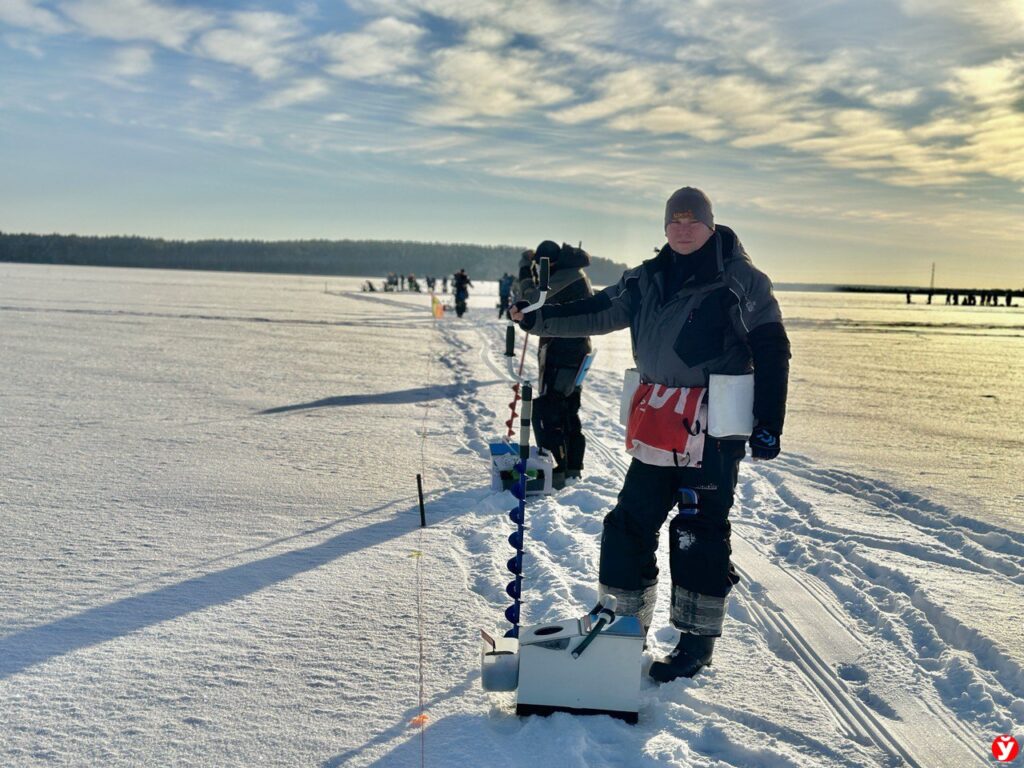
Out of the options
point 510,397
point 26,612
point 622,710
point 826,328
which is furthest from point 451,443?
point 826,328

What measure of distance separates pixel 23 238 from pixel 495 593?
765 ft

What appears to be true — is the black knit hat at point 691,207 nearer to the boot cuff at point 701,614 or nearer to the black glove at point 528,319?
the black glove at point 528,319

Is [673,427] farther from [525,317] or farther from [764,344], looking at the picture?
[525,317]

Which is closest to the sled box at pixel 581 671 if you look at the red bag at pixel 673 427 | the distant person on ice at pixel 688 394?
the distant person on ice at pixel 688 394

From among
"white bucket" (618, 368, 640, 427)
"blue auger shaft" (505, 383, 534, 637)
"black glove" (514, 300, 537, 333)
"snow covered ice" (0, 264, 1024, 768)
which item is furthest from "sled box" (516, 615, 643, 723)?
"black glove" (514, 300, 537, 333)

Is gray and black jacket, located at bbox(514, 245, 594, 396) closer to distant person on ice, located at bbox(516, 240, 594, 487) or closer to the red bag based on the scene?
distant person on ice, located at bbox(516, 240, 594, 487)

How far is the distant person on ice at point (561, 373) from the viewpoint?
627 centimetres

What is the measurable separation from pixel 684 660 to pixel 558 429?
328 centimetres

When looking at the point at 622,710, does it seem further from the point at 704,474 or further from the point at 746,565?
the point at 746,565

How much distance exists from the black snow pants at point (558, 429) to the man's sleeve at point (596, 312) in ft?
9.74

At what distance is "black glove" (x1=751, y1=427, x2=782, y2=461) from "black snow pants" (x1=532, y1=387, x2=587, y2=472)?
3.39 m

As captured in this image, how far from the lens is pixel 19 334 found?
17.0m

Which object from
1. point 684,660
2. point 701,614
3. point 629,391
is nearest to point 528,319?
point 629,391

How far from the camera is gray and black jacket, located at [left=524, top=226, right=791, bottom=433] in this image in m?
3.03
